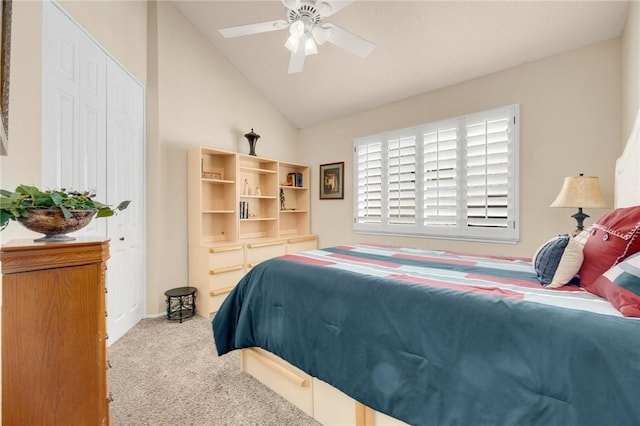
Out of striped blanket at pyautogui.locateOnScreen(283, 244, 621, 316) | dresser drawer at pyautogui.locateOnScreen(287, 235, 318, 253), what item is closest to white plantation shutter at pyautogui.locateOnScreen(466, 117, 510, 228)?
striped blanket at pyautogui.locateOnScreen(283, 244, 621, 316)

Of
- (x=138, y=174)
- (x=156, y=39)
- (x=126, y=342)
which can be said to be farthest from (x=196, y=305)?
(x=156, y=39)

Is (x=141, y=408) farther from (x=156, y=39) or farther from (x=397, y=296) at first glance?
(x=156, y=39)

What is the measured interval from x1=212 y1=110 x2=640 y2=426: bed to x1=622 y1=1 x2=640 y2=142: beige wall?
36 cm

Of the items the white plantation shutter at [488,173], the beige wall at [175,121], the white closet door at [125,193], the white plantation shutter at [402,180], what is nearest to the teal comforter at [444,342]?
the white plantation shutter at [488,173]

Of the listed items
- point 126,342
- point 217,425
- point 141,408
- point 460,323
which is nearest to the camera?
point 460,323

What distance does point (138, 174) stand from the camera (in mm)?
3074

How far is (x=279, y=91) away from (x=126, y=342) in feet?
11.7

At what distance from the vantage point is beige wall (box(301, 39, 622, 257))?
94.4 inches

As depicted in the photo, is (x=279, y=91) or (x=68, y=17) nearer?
(x=68, y=17)

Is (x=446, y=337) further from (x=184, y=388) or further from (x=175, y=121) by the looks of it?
(x=175, y=121)

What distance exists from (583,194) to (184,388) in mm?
3200

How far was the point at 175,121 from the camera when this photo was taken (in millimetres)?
3361

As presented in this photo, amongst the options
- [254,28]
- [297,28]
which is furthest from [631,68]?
[254,28]

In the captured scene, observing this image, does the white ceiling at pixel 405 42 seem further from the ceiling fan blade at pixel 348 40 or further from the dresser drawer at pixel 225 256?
the dresser drawer at pixel 225 256
